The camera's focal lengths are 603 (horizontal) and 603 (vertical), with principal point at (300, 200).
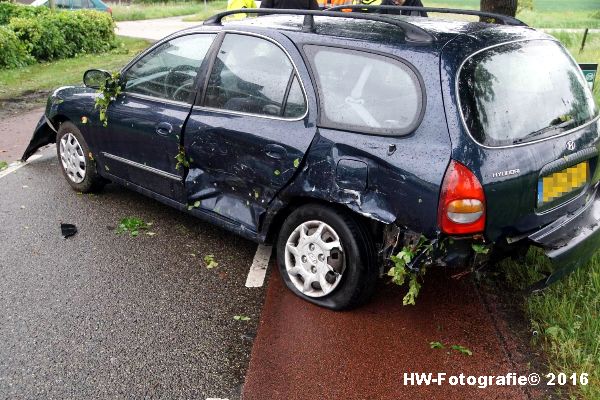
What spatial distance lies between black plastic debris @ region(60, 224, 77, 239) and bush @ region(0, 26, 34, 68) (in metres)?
9.11

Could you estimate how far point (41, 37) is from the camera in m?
14.0

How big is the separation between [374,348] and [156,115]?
2.46m

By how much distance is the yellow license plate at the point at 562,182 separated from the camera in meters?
3.44

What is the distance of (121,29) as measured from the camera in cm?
2339

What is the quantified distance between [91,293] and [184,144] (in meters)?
1.25

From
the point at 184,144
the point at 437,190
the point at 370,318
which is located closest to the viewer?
the point at 437,190

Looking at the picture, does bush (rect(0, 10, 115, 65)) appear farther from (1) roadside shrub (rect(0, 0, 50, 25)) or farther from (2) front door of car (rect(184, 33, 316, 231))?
(2) front door of car (rect(184, 33, 316, 231))

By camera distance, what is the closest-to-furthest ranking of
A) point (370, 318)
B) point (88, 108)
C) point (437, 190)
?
point (437, 190) < point (370, 318) < point (88, 108)

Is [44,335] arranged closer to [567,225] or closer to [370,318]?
[370,318]

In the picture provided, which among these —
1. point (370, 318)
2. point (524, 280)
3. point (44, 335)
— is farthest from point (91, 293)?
point (524, 280)

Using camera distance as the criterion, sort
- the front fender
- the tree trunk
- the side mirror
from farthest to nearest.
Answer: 1. the tree trunk
2. the front fender
3. the side mirror

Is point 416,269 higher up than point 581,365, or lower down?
higher up

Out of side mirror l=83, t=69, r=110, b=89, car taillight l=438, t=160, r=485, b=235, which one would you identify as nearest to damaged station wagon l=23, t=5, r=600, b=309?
car taillight l=438, t=160, r=485, b=235

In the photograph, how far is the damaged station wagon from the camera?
3270 millimetres
